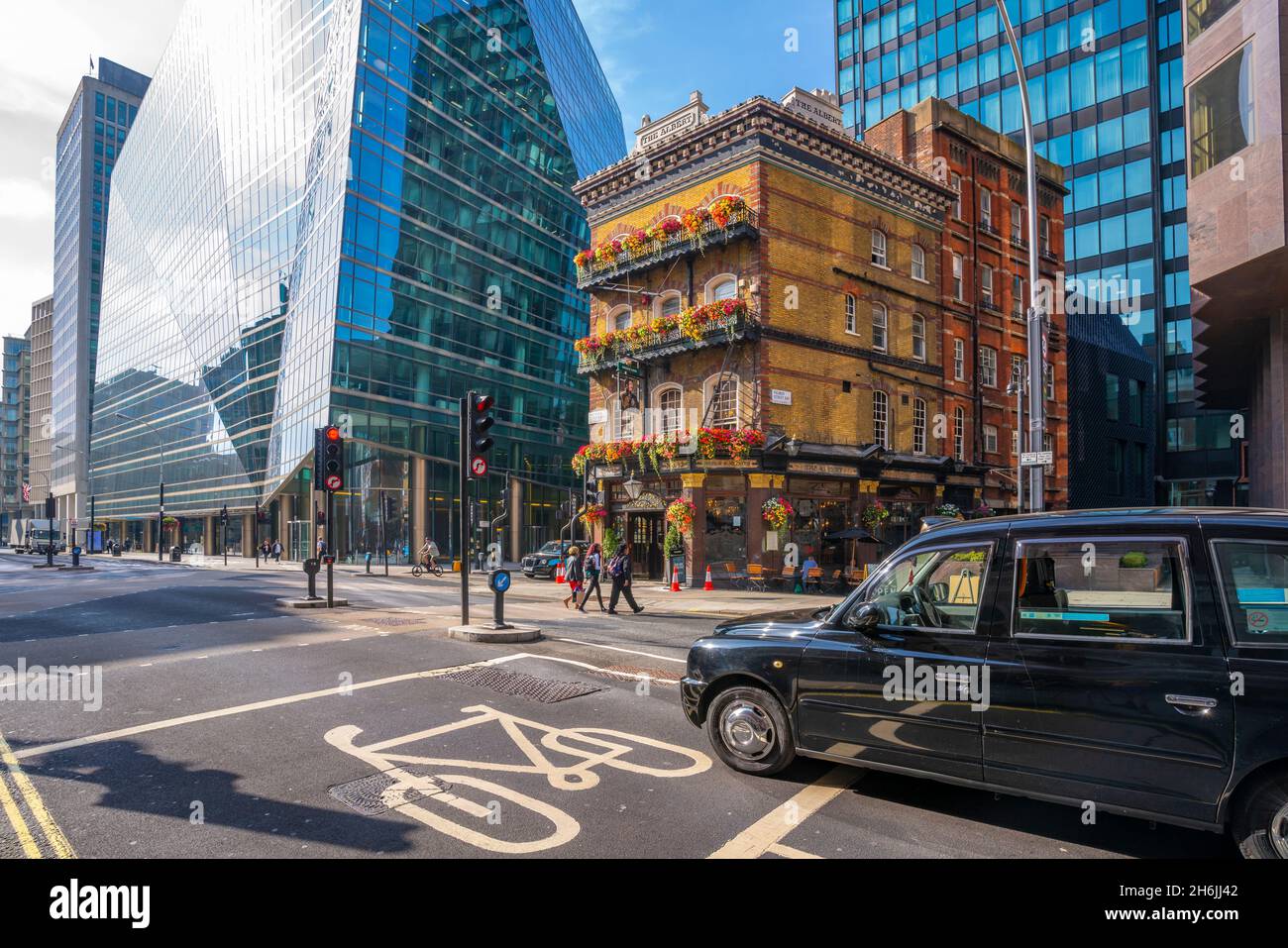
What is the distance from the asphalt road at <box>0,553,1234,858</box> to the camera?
14.0 feet

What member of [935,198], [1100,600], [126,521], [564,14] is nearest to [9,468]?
[126,521]

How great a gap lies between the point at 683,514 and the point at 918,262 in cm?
1497

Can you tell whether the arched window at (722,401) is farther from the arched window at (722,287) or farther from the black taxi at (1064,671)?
the black taxi at (1064,671)

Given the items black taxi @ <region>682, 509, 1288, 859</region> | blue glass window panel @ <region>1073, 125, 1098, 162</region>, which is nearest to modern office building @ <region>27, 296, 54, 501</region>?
blue glass window panel @ <region>1073, 125, 1098, 162</region>

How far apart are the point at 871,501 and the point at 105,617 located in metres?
23.0

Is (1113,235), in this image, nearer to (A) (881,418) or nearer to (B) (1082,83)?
(B) (1082,83)

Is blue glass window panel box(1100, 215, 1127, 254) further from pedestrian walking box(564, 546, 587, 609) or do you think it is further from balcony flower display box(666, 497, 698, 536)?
pedestrian walking box(564, 546, 587, 609)

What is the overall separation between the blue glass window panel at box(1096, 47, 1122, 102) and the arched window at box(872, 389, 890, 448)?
32134 mm

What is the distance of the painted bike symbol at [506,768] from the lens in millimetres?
4461

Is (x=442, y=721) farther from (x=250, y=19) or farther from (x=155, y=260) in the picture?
Answer: (x=155, y=260)

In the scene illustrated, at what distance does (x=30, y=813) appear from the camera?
182 inches

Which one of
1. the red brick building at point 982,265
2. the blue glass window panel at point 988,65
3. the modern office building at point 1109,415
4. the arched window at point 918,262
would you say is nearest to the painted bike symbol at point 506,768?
the arched window at point 918,262

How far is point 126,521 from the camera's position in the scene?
79.0 meters

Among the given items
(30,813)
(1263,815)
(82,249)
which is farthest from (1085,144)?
(82,249)
